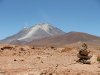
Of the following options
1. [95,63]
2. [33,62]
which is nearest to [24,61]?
[33,62]

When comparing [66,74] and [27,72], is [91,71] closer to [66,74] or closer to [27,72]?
[66,74]

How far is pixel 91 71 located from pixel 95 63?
124 inches

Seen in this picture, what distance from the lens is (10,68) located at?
19.0 meters

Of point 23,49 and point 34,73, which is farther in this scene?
point 23,49

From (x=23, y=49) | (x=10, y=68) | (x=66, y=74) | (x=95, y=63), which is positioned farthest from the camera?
(x=23, y=49)

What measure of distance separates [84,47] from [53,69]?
208 inches

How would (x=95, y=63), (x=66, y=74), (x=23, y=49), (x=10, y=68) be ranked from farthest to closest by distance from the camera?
(x=23, y=49)
(x=95, y=63)
(x=10, y=68)
(x=66, y=74)

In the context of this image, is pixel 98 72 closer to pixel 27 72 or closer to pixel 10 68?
pixel 27 72

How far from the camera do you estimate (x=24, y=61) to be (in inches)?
865

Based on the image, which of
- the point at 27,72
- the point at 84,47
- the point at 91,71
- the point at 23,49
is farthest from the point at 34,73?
the point at 23,49

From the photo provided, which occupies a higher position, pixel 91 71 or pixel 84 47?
pixel 84 47

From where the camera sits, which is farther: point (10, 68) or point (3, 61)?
point (3, 61)

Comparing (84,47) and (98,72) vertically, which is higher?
(84,47)

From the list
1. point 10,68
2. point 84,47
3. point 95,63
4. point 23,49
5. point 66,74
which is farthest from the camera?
point 23,49
